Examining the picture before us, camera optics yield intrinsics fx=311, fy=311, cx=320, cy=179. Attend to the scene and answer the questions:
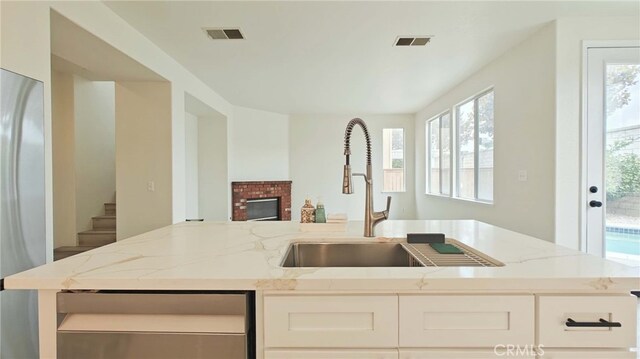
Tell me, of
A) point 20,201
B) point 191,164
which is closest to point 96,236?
point 191,164

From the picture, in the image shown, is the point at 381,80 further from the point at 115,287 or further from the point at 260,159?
the point at 115,287

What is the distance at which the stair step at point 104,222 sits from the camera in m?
4.58

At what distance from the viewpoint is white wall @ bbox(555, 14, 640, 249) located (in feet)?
9.04

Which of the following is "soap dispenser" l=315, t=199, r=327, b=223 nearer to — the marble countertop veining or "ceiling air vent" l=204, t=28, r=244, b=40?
the marble countertop veining

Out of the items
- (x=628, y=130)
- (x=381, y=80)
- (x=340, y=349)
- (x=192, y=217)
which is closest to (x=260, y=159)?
(x=192, y=217)

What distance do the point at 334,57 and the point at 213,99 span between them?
236 cm

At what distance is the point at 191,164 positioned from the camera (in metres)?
5.55

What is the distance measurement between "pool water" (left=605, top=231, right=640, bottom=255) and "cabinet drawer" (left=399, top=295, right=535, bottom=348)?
8.96 feet

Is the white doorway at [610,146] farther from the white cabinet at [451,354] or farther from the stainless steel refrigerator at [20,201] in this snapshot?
the stainless steel refrigerator at [20,201]

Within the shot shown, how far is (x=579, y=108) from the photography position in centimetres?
276

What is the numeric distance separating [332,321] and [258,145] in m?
5.96

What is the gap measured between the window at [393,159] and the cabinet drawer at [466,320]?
6.42 m

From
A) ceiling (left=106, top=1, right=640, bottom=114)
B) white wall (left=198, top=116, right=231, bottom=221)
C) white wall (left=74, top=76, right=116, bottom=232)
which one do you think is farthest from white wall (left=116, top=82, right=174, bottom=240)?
white wall (left=198, top=116, right=231, bottom=221)

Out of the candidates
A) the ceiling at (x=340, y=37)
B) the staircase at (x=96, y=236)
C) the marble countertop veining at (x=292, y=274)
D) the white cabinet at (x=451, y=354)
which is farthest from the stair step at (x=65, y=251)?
the white cabinet at (x=451, y=354)
